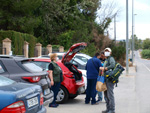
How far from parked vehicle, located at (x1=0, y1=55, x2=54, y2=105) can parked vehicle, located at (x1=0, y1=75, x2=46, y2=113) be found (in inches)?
54.0

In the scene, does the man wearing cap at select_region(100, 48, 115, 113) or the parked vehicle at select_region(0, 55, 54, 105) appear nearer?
the parked vehicle at select_region(0, 55, 54, 105)

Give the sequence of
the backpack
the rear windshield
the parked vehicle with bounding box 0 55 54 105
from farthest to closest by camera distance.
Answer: the backpack < the rear windshield < the parked vehicle with bounding box 0 55 54 105

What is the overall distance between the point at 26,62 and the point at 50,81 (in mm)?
1144

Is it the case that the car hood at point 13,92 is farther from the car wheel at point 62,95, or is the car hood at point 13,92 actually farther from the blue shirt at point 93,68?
the blue shirt at point 93,68

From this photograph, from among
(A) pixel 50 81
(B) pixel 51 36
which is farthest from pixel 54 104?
(B) pixel 51 36

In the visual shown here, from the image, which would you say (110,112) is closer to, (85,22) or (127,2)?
(127,2)

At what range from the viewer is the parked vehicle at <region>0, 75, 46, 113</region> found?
445cm

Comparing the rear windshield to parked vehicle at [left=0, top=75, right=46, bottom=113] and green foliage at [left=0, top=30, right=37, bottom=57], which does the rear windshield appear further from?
green foliage at [left=0, top=30, right=37, bottom=57]

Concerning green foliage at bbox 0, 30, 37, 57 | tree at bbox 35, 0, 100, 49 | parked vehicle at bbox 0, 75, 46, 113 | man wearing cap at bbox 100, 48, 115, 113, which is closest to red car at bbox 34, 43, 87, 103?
man wearing cap at bbox 100, 48, 115, 113

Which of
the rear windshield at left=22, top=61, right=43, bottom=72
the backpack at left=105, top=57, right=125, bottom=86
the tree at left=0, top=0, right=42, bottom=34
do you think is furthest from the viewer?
the tree at left=0, top=0, right=42, bottom=34

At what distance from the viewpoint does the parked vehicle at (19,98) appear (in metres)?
4.45

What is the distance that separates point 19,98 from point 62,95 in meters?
4.83

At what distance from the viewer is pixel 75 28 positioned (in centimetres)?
3781

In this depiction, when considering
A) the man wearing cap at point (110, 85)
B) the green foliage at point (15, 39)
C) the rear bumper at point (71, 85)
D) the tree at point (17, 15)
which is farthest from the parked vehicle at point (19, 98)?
the tree at point (17, 15)
